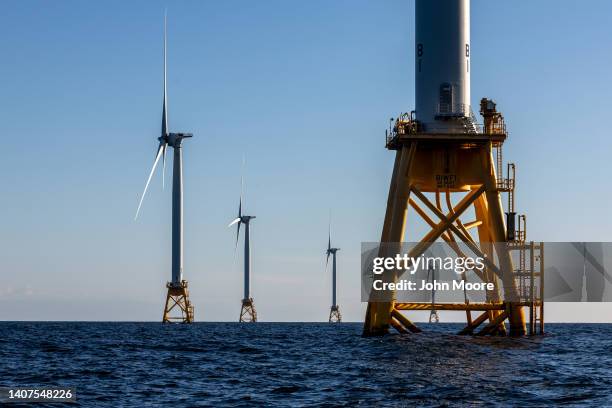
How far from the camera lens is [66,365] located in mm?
51438

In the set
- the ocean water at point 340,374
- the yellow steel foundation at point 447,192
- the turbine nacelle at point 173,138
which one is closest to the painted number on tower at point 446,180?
the yellow steel foundation at point 447,192

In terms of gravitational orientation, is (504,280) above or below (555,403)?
above

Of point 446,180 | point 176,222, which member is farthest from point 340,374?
point 176,222

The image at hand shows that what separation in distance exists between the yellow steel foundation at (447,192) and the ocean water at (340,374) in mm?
2270

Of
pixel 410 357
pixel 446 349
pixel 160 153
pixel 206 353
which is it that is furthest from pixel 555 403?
pixel 160 153

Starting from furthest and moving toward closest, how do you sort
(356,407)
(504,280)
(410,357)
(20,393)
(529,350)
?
1. (504,280)
2. (529,350)
3. (410,357)
4. (20,393)
5. (356,407)

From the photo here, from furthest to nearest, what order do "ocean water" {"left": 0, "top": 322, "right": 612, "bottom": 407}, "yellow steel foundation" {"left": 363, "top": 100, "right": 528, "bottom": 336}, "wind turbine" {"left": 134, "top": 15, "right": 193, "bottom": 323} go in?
"wind turbine" {"left": 134, "top": 15, "right": 193, "bottom": 323}, "yellow steel foundation" {"left": 363, "top": 100, "right": 528, "bottom": 336}, "ocean water" {"left": 0, "top": 322, "right": 612, "bottom": 407}

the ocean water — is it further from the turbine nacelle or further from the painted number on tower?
the turbine nacelle

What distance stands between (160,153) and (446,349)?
7793 centimetres

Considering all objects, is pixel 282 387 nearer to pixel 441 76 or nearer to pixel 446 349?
pixel 446 349

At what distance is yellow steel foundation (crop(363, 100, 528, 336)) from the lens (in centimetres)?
6562

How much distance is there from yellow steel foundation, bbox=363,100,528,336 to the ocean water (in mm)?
2270

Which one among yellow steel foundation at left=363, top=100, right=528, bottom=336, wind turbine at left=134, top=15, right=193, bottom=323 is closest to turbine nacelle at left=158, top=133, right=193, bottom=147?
wind turbine at left=134, top=15, right=193, bottom=323

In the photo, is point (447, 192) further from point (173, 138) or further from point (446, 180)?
point (173, 138)
